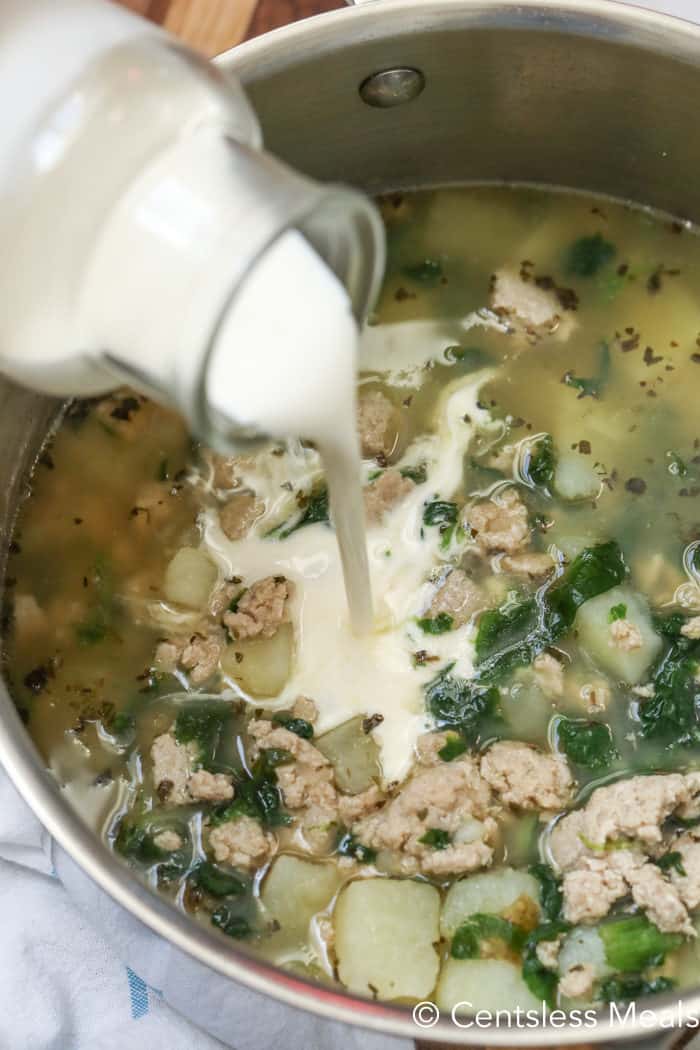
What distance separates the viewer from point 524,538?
1.96 meters

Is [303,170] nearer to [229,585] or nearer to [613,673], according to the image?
[229,585]

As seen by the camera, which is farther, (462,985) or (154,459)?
(154,459)

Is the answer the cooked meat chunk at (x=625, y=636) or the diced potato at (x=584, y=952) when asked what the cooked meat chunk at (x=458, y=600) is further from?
the diced potato at (x=584, y=952)

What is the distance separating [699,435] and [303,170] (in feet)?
2.84

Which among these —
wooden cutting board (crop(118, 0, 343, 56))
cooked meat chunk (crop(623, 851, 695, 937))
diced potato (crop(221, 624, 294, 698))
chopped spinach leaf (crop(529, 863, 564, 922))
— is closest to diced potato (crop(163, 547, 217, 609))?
diced potato (crop(221, 624, 294, 698))

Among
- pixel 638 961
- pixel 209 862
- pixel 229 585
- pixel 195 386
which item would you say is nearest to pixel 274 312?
pixel 195 386

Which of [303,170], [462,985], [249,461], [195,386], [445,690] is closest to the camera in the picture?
[195,386]

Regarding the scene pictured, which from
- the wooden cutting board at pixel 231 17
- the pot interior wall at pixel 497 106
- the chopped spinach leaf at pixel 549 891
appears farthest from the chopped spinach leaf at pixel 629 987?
the wooden cutting board at pixel 231 17

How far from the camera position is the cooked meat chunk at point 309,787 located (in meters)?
1.74

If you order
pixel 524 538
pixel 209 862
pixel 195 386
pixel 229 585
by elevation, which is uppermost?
pixel 195 386

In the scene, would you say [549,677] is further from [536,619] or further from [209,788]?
[209,788]

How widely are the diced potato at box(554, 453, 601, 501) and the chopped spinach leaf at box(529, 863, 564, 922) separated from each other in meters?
0.63

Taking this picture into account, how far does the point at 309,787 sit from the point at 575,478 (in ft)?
2.29

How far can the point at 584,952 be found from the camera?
5.30 feet
